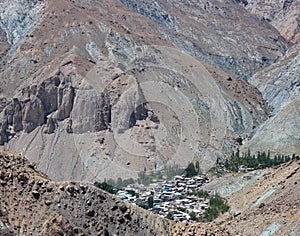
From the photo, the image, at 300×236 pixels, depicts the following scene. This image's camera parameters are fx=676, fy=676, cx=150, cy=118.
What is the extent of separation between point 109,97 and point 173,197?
110 feet

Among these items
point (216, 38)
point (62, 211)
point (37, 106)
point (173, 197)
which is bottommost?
point (37, 106)

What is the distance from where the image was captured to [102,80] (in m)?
108

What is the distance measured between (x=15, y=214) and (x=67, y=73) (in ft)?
271

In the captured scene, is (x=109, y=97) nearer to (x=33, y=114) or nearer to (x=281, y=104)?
(x=33, y=114)

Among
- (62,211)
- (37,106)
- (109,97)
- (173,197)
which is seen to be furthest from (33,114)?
(62,211)

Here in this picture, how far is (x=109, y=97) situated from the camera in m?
105

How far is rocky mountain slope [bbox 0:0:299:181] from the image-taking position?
A: 97688mm

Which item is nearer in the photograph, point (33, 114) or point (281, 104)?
point (33, 114)

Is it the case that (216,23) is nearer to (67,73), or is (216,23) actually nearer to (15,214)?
(67,73)

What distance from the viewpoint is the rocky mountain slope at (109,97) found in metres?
97.7

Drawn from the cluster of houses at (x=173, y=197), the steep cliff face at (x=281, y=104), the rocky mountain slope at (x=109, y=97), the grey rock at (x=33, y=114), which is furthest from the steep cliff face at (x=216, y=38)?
the cluster of houses at (x=173, y=197)

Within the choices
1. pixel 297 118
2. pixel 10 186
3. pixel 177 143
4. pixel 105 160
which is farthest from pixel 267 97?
pixel 10 186

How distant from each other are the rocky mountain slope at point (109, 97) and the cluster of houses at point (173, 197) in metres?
10.4

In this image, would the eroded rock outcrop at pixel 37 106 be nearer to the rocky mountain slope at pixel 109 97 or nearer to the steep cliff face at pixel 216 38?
the rocky mountain slope at pixel 109 97
